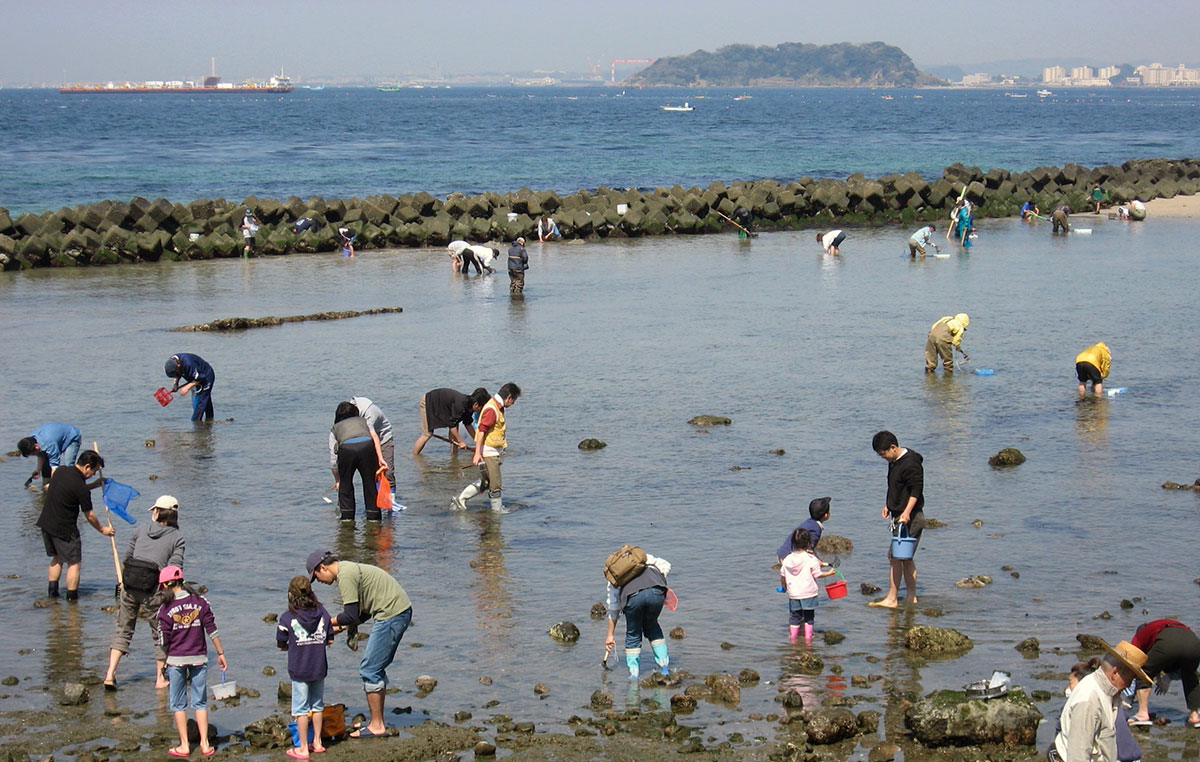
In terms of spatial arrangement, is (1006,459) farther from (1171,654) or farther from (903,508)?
(1171,654)

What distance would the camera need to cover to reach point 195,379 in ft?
56.9

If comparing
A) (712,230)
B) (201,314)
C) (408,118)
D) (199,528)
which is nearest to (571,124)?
(408,118)

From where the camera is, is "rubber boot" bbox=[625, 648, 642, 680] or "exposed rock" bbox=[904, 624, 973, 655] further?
"exposed rock" bbox=[904, 624, 973, 655]

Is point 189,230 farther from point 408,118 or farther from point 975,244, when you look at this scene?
point 408,118

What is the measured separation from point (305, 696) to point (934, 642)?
483 centimetres

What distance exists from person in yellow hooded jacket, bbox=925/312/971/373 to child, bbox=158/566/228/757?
543 inches

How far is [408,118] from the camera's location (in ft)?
517

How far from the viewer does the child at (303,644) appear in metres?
8.22

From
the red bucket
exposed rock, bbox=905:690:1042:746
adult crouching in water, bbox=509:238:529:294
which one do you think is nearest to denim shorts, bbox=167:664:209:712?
exposed rock, bbox=905:690:1042:746

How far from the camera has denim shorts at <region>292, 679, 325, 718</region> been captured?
27.2 ft

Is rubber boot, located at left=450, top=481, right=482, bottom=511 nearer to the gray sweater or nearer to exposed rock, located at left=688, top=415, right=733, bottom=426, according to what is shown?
exposed rock, located at left=688, top=415, right=733, bottom=426

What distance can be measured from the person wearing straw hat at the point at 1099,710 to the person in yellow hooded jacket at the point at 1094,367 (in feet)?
38.7

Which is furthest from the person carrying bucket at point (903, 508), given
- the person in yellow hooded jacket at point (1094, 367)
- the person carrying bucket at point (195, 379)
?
the person carrying bucket at point (195, 379)

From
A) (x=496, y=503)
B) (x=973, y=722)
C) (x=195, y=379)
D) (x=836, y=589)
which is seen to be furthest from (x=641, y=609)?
(x=195, y=379)
